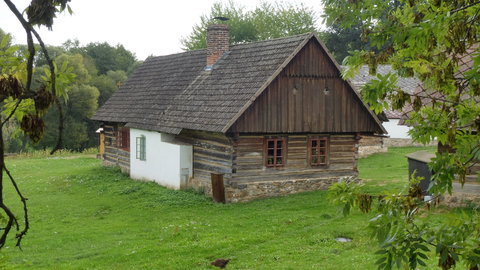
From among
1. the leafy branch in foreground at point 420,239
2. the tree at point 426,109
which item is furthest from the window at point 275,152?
the leafy branch in foreground at point 420,239

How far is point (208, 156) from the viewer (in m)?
19.8

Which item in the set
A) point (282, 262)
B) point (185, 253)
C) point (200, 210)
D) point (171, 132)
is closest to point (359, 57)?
point (282, 262)

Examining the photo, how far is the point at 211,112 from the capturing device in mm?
19547

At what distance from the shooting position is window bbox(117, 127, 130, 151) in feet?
86.1

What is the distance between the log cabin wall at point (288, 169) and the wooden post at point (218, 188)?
20 centimetres

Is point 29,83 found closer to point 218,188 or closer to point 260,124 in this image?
point 218,188

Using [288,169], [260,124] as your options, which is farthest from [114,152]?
[260,124]

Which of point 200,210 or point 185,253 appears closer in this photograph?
point 185,253

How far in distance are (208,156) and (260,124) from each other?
239 cm

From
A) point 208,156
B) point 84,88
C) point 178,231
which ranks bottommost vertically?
point 178,231

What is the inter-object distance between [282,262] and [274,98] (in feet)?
26.4

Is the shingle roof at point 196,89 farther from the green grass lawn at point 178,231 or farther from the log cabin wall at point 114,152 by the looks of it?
the green grass lawn at point 178,231

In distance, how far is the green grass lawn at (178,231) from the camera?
12492 millimetres

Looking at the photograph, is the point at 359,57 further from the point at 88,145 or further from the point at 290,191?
the point at 88,145
